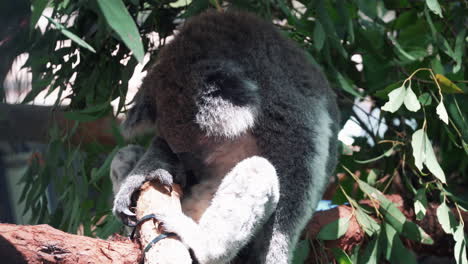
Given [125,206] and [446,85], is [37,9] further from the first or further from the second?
[446,85]

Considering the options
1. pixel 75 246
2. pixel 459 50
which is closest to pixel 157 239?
pixel 75 246

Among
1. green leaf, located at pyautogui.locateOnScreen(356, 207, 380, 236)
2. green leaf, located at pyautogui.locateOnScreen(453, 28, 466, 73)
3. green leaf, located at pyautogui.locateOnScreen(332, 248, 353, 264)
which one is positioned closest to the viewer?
green leaf, located at pyautogui.locateOnScreen(332, 248, 353, 264)

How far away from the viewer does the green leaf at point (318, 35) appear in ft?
8.07

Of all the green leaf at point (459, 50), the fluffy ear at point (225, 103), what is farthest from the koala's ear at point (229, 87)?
the green leaf at point (459, 50)

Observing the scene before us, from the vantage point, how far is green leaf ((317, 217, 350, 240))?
8.40ft

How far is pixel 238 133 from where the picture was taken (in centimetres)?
220

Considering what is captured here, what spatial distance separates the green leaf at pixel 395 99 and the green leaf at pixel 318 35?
1.22 feet

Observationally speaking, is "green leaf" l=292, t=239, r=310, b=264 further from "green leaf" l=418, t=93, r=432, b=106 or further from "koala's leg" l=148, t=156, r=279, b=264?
"green leaf" l=418, t=93, r=432, b=106

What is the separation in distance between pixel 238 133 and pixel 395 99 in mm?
747

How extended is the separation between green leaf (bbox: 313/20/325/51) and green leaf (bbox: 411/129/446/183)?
605 millimetres

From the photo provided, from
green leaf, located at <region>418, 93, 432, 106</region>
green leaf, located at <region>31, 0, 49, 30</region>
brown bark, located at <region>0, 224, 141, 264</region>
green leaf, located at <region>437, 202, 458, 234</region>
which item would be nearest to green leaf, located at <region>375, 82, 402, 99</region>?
green leaf, located at <region>418, 93, 432, 106</region>

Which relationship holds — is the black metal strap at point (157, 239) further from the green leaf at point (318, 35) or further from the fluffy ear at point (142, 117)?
the green leaf at point (318, 35)

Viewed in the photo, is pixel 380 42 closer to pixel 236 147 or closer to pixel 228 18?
pixel 228 18

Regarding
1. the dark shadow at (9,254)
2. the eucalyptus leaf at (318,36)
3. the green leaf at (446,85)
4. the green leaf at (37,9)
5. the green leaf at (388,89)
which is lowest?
the green leaf at (446,85)
